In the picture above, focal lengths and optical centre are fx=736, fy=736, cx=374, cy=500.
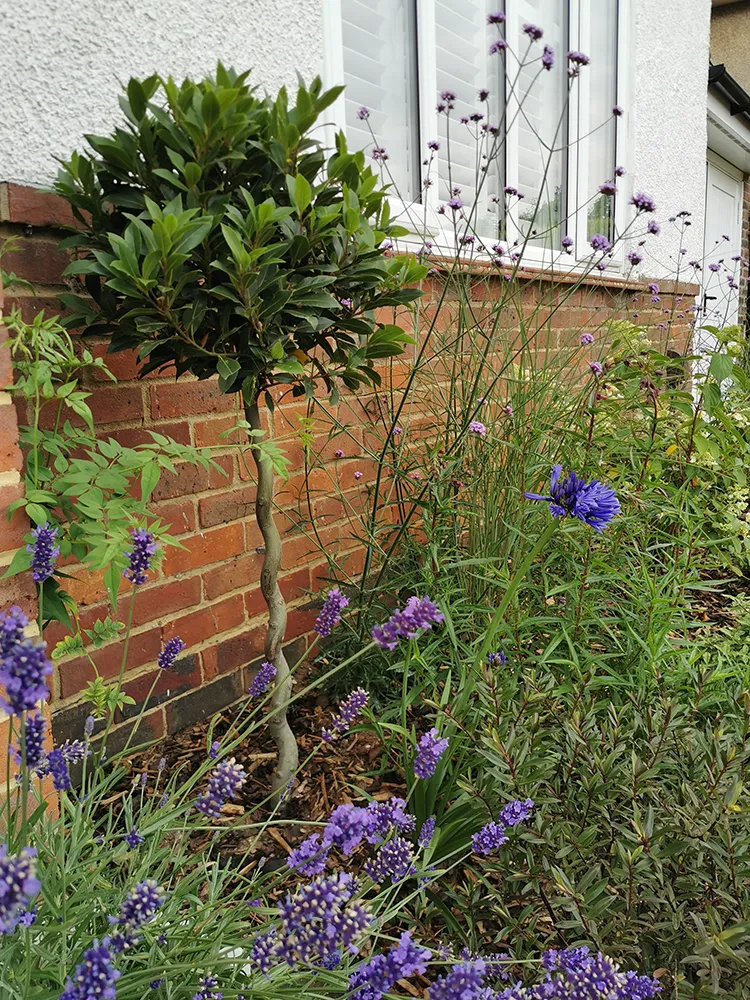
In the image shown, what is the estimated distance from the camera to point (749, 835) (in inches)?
50.0

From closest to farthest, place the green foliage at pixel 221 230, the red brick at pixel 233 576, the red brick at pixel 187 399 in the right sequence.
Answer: the green foliage at pixel 221 230, the red brick at pixel 187 399, the red brick at pixel 233 576

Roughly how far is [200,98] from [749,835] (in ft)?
5.45

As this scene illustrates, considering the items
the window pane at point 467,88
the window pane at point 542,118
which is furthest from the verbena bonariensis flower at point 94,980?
the window pane at point 542,118

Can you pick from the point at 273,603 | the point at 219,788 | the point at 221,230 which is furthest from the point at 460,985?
the point at 221,230

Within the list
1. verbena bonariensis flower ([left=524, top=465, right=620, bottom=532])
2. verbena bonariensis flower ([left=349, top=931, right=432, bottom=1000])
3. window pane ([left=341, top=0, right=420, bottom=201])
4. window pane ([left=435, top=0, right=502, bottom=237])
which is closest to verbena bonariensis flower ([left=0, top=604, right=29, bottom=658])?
verbena bonariensis flower ([left=349, top=931, right=432, bottom=1000])

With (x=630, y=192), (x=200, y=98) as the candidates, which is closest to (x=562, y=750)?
(x=200, y=98)

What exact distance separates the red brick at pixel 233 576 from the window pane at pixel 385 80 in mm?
1664

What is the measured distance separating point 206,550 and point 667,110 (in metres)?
5.00

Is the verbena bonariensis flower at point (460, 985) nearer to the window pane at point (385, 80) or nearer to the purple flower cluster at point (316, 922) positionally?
the purple flower cluster at point (316, 922)

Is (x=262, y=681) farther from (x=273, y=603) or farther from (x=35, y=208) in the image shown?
(x=35, y=208)

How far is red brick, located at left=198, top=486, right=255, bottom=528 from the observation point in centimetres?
224

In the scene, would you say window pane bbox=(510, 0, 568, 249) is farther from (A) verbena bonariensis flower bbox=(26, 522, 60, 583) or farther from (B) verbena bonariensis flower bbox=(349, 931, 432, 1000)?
(B) verbena bonariensis flower bbox=(349, 931, 432, 1000)

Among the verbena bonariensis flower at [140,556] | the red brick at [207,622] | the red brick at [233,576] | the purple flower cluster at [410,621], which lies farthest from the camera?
the red brick at [233,576]

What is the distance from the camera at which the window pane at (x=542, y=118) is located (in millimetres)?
4109
